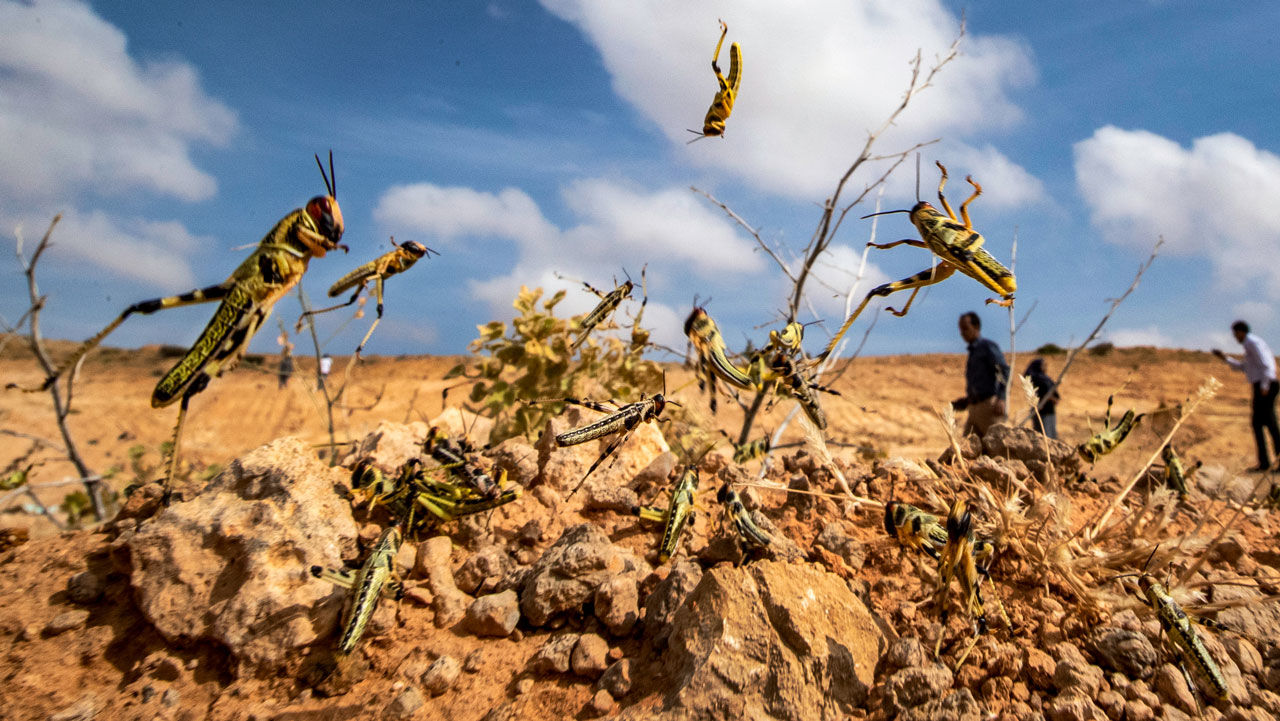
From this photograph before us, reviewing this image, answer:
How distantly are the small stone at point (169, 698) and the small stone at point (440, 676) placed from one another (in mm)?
1260

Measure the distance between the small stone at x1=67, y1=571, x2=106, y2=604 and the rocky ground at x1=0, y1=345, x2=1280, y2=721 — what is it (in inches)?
0.5

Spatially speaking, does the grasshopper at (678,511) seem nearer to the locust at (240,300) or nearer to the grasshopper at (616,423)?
the grasshopper at (616,423)

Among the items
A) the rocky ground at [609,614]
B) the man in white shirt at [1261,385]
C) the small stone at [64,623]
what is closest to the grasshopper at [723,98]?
the rocky ground at [609,614]

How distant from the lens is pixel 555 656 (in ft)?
9.96

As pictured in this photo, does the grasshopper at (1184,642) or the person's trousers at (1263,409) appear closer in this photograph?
the grasshopper at (1184,642)

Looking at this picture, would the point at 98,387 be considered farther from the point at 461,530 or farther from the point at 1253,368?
the point at 1253,368

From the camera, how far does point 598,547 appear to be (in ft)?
11.3

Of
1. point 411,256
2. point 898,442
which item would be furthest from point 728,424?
point 411,256

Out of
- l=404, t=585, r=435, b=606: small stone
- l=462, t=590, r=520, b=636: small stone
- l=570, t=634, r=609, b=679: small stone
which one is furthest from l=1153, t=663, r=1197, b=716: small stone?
l=404, t=585, r=435, b=606: small stone

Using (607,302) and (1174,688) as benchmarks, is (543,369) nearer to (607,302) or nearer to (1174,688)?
(607,302)

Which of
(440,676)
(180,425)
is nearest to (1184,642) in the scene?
(440,676)

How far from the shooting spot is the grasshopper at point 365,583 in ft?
9.53

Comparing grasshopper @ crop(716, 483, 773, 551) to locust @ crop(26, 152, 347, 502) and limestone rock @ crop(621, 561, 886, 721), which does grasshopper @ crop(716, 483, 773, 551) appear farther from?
locust @ crop(26, 152, 347, 502)

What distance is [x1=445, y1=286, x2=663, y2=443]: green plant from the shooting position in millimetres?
5879
